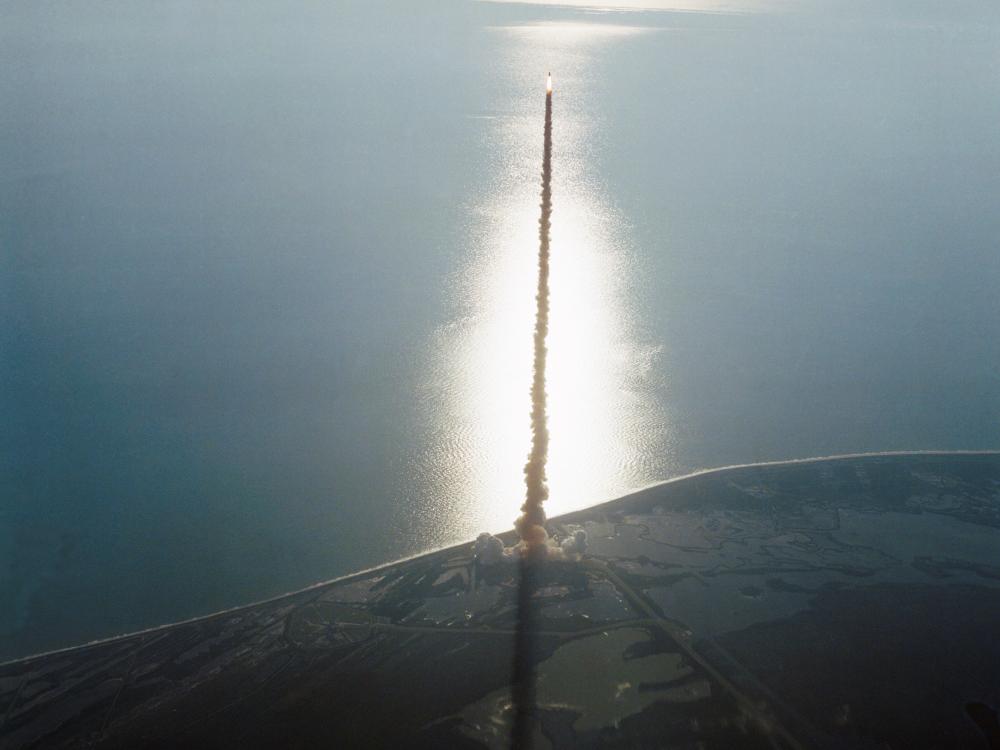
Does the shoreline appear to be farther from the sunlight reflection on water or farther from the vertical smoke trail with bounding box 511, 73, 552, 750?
the vertical smoke trail with bounding box 511, 73, 552, 750

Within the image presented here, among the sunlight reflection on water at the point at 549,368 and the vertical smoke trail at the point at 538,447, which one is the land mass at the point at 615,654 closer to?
the vertical smoke trail at the point at 538,447

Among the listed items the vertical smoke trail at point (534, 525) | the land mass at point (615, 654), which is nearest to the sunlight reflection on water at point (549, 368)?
the vertical smoke trail at point (534, 525)

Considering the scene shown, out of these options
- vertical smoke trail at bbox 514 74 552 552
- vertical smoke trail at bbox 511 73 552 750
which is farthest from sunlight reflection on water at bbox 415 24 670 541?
vertical smoke trail at bbox 511 73 552 750

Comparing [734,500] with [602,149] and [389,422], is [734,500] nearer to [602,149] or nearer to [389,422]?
[389,422]

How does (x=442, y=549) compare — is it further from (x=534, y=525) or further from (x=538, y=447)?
(x=538, y=447)

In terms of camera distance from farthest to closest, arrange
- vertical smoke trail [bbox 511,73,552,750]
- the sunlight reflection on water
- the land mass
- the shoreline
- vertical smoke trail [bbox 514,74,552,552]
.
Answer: the sunlight reflection on water, vertical smoke trail [bbox 514,74,552,552], the shoreline, vertical smoke trail [bbox 511,73,552,750], the land mass

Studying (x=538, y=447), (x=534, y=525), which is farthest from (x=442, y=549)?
(x=538, y=447)

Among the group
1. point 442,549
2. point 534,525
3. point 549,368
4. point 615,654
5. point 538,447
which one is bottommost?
point 615,654
